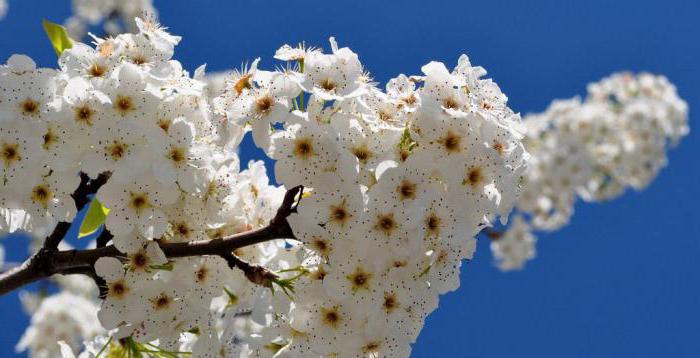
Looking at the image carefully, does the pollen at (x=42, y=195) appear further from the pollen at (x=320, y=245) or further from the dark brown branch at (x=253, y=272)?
the pollen at (x=320, y=245)

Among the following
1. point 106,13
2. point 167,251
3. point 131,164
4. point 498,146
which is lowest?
point 167,251

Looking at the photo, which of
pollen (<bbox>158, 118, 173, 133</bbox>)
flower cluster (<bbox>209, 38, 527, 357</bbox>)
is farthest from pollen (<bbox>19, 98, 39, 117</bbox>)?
flower cluster (<bbox>209, 38, 527, 357</bbox>)

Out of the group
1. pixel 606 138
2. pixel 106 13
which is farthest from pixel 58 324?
pixel 606 138

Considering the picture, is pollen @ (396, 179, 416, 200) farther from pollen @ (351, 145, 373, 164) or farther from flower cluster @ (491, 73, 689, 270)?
flower cluster @ (491, 73, 689, 270)

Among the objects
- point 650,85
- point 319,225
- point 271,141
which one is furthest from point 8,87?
point 650,85

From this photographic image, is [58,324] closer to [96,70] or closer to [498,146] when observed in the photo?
[96,70]

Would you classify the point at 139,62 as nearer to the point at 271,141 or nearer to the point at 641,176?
the point at 271,141
